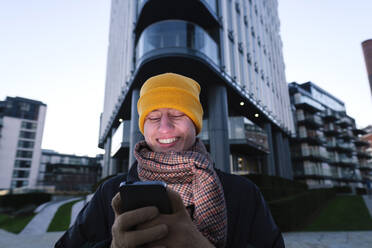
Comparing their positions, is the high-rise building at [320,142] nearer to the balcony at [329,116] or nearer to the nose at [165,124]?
the balcony at [329,116]

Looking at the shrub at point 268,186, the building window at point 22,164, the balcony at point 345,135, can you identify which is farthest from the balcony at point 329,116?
the building window at point 22,164

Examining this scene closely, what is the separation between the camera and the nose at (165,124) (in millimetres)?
1546

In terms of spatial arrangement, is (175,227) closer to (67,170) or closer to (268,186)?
(268,186)

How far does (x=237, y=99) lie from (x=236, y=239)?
15079 mm

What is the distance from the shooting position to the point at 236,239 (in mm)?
1399

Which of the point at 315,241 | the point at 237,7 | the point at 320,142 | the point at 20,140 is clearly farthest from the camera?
the point at 20,140

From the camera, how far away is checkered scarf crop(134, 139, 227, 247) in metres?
1.17

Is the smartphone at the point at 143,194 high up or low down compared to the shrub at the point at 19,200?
up

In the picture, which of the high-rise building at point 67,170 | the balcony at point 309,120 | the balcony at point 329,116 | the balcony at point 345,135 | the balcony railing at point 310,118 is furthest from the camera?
the high-rise building at point 67,170

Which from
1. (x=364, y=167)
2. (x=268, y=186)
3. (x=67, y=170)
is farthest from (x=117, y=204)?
(x=67, y=170)

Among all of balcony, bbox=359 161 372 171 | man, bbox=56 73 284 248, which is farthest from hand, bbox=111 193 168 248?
balcony, bbox=359 161 372 171

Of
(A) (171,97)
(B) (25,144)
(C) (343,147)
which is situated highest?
(B) (25,144)

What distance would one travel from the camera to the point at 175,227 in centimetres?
90

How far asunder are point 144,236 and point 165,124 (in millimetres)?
873
